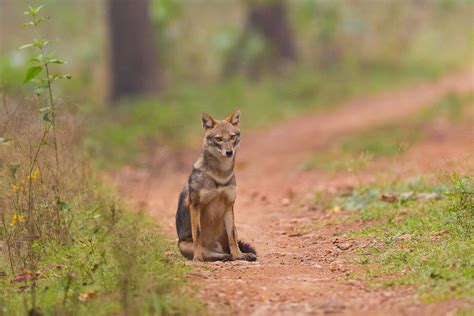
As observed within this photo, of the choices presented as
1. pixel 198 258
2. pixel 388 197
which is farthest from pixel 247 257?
pixel 388 197

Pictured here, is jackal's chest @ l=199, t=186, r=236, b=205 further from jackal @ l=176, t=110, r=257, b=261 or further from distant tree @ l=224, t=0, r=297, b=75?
distant tree @ l=224, t=0, r=297, b=75

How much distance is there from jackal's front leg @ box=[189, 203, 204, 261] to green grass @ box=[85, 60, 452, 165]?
5.21 meters

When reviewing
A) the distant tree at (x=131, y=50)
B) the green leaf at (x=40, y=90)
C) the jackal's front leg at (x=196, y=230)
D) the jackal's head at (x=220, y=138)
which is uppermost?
the distant tree at (x=131, y=50)

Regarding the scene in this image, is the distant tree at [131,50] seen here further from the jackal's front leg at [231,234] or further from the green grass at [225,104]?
the jackal's front leg at [231,234]

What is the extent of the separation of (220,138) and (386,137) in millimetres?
7065

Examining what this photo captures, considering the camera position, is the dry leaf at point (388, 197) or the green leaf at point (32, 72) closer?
the green leaf at point (32, 72)

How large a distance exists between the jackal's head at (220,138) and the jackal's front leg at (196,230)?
20.3 inches

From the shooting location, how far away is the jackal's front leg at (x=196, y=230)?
295 inches

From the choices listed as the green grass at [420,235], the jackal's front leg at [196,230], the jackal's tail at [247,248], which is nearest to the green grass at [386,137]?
the green grass at [420,235]

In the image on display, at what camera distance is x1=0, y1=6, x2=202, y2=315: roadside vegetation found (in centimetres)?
601

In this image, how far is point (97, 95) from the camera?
1880 cm

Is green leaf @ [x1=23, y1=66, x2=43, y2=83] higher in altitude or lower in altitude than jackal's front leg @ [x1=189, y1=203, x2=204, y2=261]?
higher

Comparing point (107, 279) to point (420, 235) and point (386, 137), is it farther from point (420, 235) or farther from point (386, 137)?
point (386, 137)

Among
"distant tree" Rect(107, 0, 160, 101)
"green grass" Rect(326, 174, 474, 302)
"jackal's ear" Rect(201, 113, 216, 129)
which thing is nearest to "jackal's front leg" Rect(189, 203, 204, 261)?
"jackal's ear" Rect(201, 113, 216, 129)
